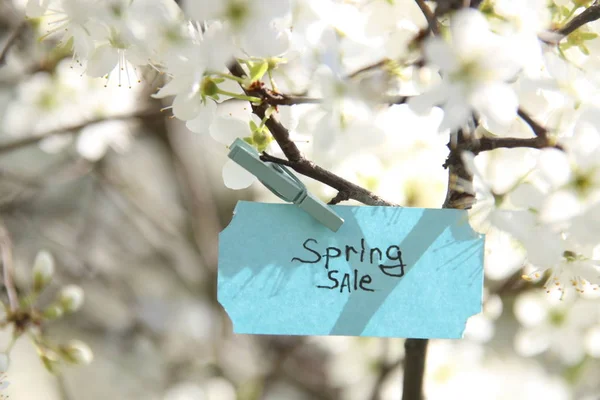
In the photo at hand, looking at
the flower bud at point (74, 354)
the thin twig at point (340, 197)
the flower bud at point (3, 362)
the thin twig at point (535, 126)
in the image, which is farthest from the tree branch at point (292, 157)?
the flower bud at point (74, 354)

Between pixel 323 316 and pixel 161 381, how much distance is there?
1.27 m

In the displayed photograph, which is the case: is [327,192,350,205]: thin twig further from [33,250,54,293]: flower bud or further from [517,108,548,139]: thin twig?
[33,250,54,293]: flower bud

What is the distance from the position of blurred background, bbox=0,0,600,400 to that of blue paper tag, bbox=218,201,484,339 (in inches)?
6.8

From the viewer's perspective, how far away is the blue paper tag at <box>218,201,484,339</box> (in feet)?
1.48

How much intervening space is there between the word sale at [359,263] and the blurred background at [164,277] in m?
0.18

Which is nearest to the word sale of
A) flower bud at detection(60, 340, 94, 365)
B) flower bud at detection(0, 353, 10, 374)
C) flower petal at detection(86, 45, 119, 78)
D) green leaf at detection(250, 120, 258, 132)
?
green leaf at detection(250, 120, 258, 132)

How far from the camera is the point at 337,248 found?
46 cm

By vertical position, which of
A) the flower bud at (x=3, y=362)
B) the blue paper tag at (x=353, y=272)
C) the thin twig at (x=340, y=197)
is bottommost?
the flower bud at (x=3, y=362)

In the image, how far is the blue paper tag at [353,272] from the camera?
1.48 feet

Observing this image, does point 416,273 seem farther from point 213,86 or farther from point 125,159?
point 125,159

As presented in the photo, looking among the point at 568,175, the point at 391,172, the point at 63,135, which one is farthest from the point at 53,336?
the point at 568,175

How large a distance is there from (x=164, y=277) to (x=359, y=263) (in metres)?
1.32

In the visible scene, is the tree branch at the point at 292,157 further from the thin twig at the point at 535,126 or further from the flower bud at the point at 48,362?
the flower bud at the point at 48,362

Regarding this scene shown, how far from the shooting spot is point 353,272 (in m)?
0.46
